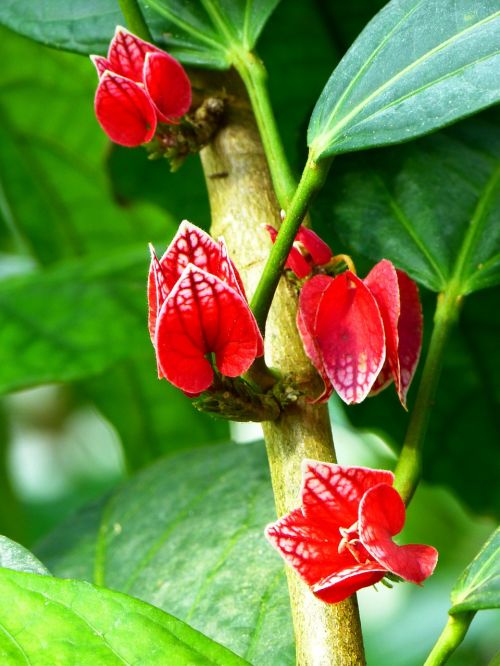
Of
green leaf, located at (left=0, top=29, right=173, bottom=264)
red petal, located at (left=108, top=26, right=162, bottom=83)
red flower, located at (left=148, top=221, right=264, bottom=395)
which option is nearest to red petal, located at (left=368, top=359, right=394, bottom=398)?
red flower, located at (left=148, top=221, right=264, bottom=395)

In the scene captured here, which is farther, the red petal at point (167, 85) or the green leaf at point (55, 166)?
the green leaf at point (55, 166)

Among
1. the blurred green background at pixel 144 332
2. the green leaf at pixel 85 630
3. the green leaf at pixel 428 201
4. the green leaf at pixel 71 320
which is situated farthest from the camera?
the green leaf at pixel 71 320

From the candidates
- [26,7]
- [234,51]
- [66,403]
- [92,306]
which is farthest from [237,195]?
[66,403]

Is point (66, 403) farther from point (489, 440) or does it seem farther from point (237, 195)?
point (237, 195)

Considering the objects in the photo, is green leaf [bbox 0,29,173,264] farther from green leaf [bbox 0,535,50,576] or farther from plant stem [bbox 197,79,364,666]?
green leaf [bbox 0,535,50,576]

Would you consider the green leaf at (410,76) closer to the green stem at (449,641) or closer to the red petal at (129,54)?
the red petal at (129,54)

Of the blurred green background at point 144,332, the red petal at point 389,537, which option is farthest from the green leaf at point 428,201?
the red petal at point 389,537

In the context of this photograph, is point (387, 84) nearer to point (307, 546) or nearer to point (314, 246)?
point (314, 246)
